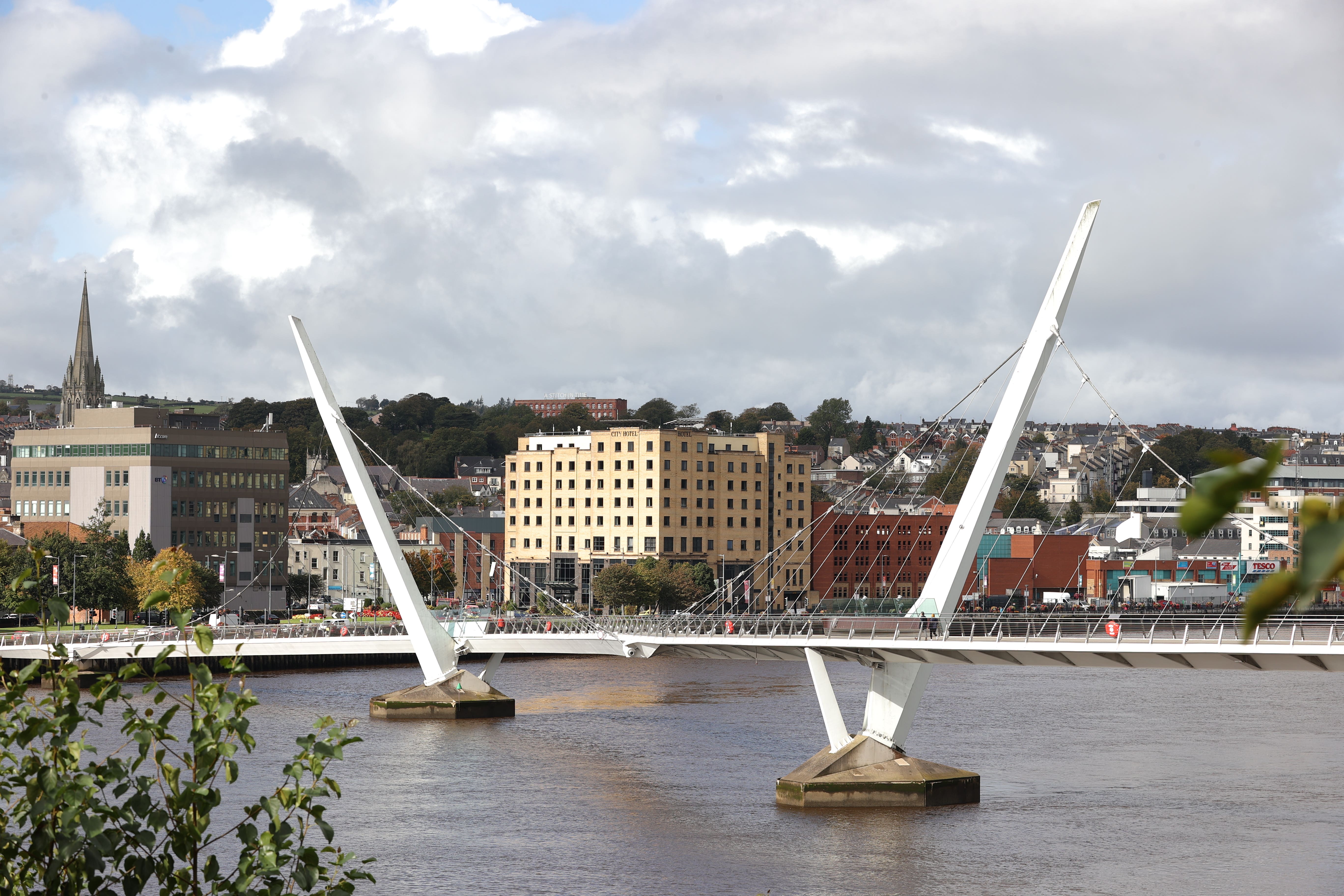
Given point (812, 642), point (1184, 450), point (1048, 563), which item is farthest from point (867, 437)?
point (812, 642)

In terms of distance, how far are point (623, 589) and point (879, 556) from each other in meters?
15.3

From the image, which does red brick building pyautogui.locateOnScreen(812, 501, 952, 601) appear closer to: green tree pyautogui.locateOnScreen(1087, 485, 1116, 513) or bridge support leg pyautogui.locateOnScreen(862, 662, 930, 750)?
green tree pyautogui.locateOnScreen(1087, 485, 1116, 513)

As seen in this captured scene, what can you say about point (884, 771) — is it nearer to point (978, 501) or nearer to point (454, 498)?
point (978, 501)

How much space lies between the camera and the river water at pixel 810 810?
81.3 ft

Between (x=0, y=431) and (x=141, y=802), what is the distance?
191864 millimetres

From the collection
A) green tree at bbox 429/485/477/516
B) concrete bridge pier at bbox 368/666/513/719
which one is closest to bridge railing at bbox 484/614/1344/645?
concrete bridge pier at bbox 368/666/513/719

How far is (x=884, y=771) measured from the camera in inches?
1190

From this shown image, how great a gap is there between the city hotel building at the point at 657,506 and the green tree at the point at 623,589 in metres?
7.28

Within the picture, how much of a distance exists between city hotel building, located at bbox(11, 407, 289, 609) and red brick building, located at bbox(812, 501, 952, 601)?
2996 cm

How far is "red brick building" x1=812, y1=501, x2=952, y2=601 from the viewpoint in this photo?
93.8 metres

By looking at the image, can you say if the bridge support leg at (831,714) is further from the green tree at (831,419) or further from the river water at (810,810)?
the green tree at (831,419)

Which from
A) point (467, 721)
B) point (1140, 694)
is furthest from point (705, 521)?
point (467, 721)

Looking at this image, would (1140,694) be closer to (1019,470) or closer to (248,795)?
(248,795)

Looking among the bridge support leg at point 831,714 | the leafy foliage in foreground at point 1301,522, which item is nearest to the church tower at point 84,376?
the bridge support leg at point 831,714
